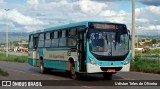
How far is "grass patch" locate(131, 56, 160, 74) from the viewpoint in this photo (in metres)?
26.8

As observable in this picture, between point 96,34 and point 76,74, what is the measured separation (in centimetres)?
264

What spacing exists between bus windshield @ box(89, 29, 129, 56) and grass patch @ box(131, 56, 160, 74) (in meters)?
8.02

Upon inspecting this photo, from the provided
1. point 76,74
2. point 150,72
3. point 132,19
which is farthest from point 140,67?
point 76,74

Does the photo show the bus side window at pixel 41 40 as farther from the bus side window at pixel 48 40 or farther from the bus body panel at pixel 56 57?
the bus side window at pixel 48 40

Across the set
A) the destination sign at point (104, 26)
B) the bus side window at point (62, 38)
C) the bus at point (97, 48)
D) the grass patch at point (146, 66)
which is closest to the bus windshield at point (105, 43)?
the bus at point (97, 48)

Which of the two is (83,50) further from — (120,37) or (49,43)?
(49,43)

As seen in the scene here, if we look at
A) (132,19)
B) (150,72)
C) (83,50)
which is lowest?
(150,72)

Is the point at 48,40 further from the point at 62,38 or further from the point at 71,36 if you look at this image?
the point at 71,36

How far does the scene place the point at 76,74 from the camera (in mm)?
20125

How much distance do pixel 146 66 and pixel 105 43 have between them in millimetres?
10186

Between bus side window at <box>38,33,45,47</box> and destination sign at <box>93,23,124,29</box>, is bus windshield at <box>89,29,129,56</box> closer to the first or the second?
destination sign at <box>93,23,124,29</box>

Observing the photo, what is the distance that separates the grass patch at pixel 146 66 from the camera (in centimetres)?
2680

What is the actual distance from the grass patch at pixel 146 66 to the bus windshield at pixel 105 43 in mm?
8016

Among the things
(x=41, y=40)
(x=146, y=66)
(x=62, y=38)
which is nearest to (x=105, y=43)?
(x=62, y=38)
